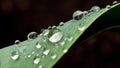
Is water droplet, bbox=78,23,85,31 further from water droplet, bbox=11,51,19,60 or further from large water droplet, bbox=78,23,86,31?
water droplet, bbox=11,51,19,60

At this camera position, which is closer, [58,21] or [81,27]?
[81,27]

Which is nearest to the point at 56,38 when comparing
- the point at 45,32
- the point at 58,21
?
the point at 45,32

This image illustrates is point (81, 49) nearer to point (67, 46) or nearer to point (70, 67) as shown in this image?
point (70, 67)

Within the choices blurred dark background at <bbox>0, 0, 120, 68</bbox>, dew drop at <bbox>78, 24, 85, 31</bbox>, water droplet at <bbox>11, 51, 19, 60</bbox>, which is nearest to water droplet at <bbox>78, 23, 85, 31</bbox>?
dew drop at <bbox>78, 24, 85, 31</bbox>

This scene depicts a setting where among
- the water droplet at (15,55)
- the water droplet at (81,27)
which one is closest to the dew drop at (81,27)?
the water droplet at (81,27)

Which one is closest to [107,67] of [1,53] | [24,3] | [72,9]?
[72,9]

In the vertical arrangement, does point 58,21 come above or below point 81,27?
above

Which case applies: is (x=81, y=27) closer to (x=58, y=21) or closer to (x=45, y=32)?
(x=45, y=32)

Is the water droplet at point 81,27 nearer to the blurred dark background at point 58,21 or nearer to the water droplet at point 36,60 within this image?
the water droplet at point 36,60
